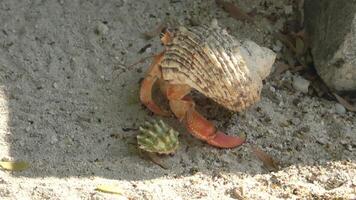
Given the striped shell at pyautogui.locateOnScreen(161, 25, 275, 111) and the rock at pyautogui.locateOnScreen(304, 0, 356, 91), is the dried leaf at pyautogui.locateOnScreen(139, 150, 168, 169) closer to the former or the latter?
the striped shell at pyautogui.locateOnScreen(161, 25, 275, 111)

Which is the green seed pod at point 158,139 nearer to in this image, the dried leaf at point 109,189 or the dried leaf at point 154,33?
the dried leaf at point 109,189

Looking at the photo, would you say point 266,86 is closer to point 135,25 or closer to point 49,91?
point 135,25

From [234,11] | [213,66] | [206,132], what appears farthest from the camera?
[234,11]

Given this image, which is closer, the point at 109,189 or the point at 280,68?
the point at 109,189

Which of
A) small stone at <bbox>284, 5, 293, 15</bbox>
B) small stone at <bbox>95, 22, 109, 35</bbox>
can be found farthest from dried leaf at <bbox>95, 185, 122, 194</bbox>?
small stone at <bbox>284, 5, 293, 15</bbox>

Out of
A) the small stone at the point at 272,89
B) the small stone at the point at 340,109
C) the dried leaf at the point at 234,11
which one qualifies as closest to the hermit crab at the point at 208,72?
the small stone at the point at 272,89

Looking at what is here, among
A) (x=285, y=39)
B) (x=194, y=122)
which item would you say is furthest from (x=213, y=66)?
(x=285, y=39)

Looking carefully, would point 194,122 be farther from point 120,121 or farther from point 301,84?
point 301,84
